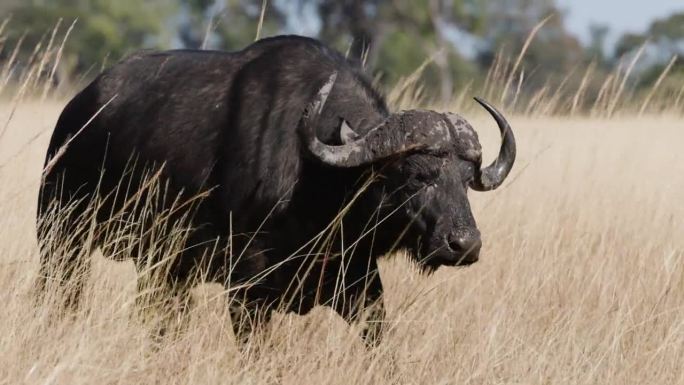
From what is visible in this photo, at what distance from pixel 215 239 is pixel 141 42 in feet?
A: 149

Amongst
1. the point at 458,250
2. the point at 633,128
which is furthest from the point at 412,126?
the point at 633,128

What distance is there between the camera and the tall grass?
3.82 m

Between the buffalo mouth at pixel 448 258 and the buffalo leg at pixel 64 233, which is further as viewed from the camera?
the buffalo leg at pixel 64 233

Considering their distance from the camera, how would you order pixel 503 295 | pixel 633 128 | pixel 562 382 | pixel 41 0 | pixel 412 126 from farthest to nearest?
pixel 41 0
pixel 633 128
pixel 503 295
pixel 412 126
pixel 562 382

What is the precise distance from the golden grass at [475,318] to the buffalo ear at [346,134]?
64 cm

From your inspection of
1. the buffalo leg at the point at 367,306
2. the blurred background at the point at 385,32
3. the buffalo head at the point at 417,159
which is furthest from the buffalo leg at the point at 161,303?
the blurred background at the point at 385,32

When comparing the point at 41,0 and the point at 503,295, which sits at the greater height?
the point at 503,295

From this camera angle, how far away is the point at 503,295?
468 centimetres

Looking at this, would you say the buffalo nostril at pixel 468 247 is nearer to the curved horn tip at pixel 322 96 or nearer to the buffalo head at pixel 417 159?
the buffalo head at pixel 417 159

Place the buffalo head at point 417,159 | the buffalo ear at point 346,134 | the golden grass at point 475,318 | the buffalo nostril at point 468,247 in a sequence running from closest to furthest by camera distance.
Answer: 1. the golden grass at point 475,318
2. the buffalo nostril at point 468,247
3. the buffalo head at point 417,159
4. the buffalo ear at point 346,134

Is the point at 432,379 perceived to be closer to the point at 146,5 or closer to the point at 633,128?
the point at 633,128

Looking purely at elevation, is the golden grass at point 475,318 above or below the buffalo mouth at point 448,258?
below

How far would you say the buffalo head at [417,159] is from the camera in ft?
14.0

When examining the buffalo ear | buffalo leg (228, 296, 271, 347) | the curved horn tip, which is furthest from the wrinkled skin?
buffalo leg (228, 296, 271, 347)
